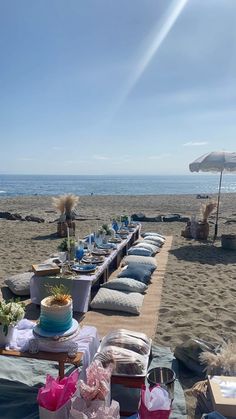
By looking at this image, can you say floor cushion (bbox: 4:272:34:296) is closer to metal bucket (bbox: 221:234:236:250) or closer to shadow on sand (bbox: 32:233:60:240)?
shadow on sand (bbox: 32:233:60:240)

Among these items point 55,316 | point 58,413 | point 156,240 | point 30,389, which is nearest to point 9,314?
point 55,316

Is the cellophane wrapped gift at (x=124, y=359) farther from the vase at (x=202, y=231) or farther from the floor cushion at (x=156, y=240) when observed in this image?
the vase at (x=202, y=231)

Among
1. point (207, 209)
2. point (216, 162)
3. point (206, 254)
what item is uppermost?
point (216, 162)

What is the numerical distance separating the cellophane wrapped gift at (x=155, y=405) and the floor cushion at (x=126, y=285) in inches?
118

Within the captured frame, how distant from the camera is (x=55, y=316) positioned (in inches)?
113

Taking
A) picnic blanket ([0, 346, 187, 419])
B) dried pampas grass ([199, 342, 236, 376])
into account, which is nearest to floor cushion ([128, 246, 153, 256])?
picnic blanket ([0, 346, 187, 419])

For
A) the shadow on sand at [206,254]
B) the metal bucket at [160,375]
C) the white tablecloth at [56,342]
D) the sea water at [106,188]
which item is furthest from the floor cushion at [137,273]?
the sea water at [106,188]

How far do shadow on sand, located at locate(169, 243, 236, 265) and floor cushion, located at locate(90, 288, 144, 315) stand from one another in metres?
3.17

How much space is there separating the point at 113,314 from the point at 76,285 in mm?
686

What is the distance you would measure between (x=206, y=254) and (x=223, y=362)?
5765 mm

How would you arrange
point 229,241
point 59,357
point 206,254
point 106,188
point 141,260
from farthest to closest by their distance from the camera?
point 106,188 → point 229,241 → point 206,254 → point 141,260 → point 59,357

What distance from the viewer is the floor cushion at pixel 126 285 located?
5422mm

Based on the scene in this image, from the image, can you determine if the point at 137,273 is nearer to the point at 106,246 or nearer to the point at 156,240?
the point at 106,246

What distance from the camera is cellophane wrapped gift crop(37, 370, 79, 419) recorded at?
2.30 metres
